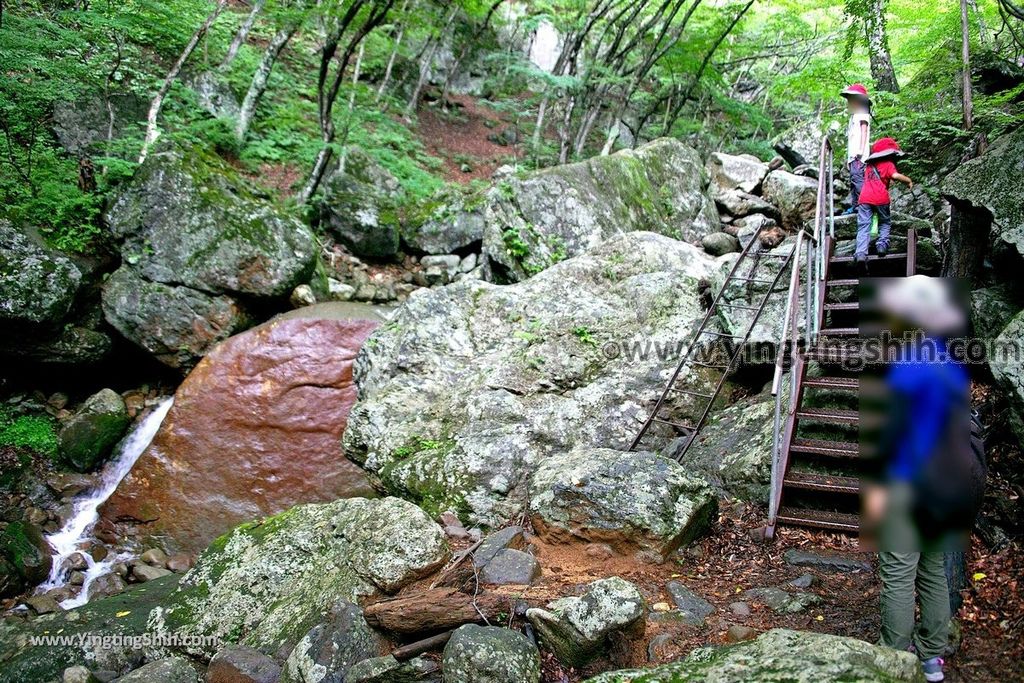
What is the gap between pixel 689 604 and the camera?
152 inches

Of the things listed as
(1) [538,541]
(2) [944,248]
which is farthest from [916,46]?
(1) [538,541]

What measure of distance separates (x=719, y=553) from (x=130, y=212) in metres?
10.3

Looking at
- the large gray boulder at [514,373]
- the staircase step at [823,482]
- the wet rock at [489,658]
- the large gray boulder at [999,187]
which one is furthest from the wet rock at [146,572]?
the large gray boulder at [999,187]

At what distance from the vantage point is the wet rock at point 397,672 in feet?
11.9

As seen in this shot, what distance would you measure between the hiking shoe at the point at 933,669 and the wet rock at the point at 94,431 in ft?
34.0

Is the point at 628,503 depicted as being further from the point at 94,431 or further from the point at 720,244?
the point at 94,431

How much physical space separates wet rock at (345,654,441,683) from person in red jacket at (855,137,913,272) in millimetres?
5868

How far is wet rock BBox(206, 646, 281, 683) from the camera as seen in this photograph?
13.4ft

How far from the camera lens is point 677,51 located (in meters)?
13.9

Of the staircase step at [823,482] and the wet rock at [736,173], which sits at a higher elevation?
the wet rock at [736,173]

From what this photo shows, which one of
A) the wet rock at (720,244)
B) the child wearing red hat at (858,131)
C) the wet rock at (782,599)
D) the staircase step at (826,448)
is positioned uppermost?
the child wearing red hat at (858,131)

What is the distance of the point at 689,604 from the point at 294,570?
A: 3.33m

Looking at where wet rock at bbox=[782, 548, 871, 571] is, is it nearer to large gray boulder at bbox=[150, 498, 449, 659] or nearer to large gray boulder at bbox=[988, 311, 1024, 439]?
large gray boulder at bbox=[988, 311, 1024, 439]

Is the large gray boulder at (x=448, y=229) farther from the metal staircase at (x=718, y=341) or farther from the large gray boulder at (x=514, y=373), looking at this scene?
the metal staircase at (x=718, y=341)
